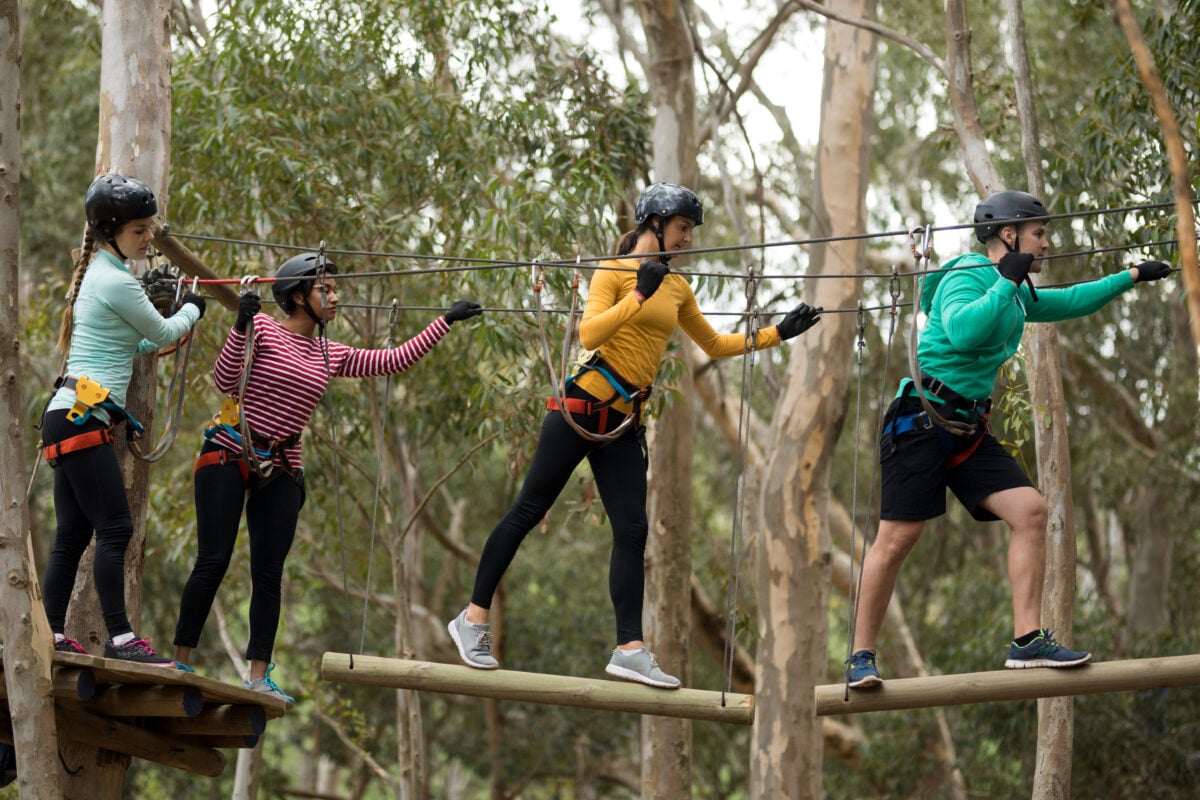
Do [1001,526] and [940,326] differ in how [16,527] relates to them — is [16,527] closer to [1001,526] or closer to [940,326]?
[940,326]

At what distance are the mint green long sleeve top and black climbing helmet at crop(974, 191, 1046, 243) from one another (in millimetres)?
2545

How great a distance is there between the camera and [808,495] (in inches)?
379

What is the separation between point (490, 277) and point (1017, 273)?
4.24m

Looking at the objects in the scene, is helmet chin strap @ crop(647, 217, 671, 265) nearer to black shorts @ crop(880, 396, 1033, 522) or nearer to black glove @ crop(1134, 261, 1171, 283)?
black shorts @ crop(880, 396, 1033, 522)

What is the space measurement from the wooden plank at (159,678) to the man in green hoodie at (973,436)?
76.7 inches

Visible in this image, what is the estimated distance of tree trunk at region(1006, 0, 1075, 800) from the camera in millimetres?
6559

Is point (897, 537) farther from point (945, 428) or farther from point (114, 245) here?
point (114, 245)

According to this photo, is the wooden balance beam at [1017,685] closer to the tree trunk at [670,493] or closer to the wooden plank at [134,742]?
the wooden plank at [134,742]

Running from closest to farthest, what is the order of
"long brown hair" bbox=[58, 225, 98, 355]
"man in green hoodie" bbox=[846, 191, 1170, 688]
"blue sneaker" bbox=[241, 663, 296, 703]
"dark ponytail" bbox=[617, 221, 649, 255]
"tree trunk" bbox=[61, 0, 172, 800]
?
1. "man in green hoodie" bbox=[846, 191, 1170, 688]
2. "dark ponytail" bbox=[617, 221, 649, 255]
3. "long brown hair" bbox=[58, 225, 98, 355]
4. "blue sneaker" bbox=[241, 663, 296, 703]
5. "tree trunk" bbox=[61, 0, 172, 800]

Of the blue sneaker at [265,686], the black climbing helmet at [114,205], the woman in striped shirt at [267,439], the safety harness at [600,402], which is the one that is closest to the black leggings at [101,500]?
the woman in striped shirt at [267,439]

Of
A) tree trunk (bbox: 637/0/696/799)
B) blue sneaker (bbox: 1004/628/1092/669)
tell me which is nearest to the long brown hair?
blue sneaker (bbox: 1004/628/1092/669)

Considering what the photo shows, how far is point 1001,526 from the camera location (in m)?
16.0

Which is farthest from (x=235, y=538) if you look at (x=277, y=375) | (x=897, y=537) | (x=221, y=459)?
(x=897, y=537)

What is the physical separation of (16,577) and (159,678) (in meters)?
0.53
